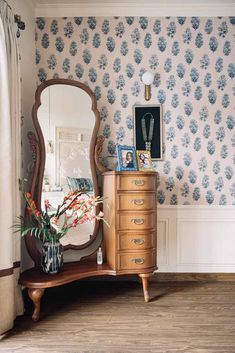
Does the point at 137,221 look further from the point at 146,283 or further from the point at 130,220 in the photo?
the point at 146,283

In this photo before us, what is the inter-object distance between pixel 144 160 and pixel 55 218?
40.2 inches

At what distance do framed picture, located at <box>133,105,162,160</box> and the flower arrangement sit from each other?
2.59ft

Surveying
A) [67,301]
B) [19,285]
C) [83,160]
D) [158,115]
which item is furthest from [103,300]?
[158,115]

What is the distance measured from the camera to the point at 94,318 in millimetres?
2391

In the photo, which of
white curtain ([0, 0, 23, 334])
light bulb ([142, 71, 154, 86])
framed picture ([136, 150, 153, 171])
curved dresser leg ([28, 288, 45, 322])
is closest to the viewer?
white curtain ([0, 0, 23, 334])

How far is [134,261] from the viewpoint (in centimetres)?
265

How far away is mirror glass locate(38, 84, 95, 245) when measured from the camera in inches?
114

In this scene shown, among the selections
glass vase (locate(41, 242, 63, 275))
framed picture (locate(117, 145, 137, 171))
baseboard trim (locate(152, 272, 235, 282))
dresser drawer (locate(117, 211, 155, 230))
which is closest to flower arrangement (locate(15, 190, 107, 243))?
glass vase (locate(41, 242, 63, 275))

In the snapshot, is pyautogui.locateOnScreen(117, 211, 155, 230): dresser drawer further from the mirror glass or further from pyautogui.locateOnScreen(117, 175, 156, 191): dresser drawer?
the mirror glass

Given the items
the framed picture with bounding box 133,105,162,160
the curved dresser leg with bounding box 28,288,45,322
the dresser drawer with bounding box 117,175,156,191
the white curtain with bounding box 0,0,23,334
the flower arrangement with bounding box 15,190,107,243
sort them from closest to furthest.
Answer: the white curtain with bounding box 0,0,23,334
the curved dresser leg with bounding box 28,288,45,322
the flower arrangement with bounding box 15,190,107,243
the dresser drawer with bounding box 117,175,156,191
the framed picture with bounding box 133,105,162,160

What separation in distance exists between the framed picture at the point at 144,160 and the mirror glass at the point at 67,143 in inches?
19.1

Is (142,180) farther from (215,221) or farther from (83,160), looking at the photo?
(215,221)

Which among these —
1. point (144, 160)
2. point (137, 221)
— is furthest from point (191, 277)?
point (144, 160)

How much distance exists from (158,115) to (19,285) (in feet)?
6.80
